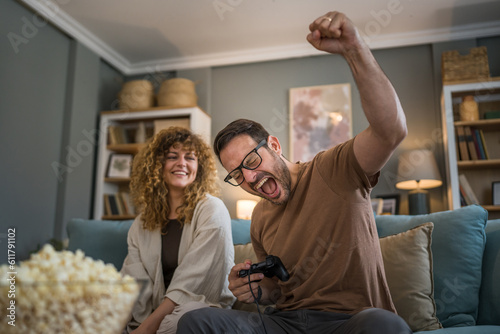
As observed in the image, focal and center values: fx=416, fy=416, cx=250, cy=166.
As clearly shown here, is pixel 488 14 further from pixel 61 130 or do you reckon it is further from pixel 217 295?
pixel 61 130

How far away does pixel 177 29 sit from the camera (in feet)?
13.1

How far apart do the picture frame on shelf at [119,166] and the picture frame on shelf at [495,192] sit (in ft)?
10.9

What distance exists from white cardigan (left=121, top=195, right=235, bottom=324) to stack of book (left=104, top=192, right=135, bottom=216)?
241 cm

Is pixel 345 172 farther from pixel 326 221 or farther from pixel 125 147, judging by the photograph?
pixel 125 147

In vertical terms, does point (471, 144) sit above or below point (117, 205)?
above

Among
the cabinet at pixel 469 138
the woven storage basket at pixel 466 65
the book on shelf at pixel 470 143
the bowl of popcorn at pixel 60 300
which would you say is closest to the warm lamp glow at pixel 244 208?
the cabinet at pixel 469 138

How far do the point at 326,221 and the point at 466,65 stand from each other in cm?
310

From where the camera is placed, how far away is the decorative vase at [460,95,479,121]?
356cm

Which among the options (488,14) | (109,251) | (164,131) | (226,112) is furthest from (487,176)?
(109,251)

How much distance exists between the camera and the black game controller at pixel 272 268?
1.23 metres

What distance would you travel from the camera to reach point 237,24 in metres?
3.88

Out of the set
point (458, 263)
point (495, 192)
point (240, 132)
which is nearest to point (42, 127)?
point (240, 132)

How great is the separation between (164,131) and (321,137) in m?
2.38

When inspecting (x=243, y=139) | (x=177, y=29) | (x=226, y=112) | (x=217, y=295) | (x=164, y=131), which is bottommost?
(x=217, y=295)
